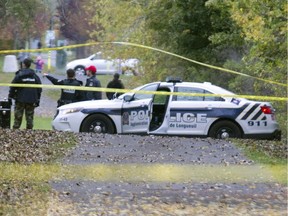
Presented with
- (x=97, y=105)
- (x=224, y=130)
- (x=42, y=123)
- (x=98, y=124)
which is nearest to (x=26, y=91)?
(x=97, y=105)

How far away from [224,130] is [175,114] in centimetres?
108

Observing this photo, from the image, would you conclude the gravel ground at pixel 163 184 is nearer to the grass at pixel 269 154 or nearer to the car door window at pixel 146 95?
the grass at pixel 269 154

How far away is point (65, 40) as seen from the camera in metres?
25.1

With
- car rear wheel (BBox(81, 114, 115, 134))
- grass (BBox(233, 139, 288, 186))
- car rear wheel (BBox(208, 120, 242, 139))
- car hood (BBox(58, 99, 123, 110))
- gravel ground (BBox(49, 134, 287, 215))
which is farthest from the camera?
car rear wheel (BBox(81, 114, 115, 134))

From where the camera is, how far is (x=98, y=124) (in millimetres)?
16609

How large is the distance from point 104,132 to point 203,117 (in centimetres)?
216

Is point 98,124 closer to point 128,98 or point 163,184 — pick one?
point 128,98

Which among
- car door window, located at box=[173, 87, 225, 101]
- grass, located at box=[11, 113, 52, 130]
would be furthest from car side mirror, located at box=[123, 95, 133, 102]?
grass, located at box=[11, 113, 52, 130]

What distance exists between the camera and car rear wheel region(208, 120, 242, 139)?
16.0 m

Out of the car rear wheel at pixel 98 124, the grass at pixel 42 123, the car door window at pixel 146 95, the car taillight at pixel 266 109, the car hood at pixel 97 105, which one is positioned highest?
the car door window at pixel 146 95

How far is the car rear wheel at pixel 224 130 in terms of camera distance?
16.0 meters

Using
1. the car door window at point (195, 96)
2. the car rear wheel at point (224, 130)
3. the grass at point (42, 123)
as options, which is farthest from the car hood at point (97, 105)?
the grass at point (42, 123)

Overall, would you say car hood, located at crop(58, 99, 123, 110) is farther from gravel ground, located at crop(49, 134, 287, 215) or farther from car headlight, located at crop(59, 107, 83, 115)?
gravel ground, located at crop(49, 134, 287, 215)

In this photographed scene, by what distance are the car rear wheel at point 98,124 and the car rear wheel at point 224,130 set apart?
213cm
